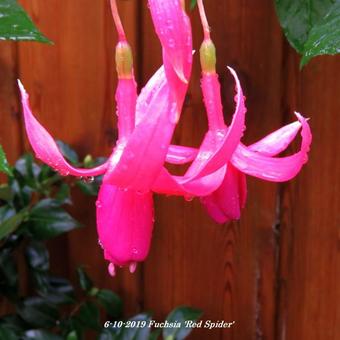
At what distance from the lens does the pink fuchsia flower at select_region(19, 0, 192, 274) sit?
324 mm

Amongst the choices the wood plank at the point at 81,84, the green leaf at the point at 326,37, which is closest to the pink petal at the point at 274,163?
the green leaf at the point at 326,37

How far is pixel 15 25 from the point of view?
0.54 m

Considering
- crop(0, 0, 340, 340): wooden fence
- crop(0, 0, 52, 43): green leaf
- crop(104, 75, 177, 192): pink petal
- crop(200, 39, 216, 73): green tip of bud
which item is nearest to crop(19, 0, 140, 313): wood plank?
crop(0, 0, 340, 340): wooden fence

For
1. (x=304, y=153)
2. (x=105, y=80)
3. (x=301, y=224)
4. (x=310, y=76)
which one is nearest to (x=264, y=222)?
(x=301, y=224)

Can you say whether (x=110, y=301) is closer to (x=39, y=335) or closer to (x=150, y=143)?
(x=39, y=335)

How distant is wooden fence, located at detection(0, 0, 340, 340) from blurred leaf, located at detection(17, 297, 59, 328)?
9cm

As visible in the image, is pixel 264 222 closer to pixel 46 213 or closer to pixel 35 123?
pixel 46 213

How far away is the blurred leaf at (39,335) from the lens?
0.90m

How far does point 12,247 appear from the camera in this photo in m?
0.97

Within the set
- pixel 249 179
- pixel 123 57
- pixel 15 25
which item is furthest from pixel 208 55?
pixel 249 179

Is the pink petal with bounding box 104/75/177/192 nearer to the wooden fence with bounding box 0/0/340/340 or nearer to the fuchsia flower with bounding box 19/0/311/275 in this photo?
the fuchsia flower with bounding box 19/0/311/275

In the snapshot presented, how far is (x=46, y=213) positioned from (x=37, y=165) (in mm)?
103

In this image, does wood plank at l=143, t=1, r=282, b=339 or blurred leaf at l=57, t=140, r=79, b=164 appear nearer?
wood plank at l=143, t=1, r=282, b=339

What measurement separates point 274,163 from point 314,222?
1.60ft
